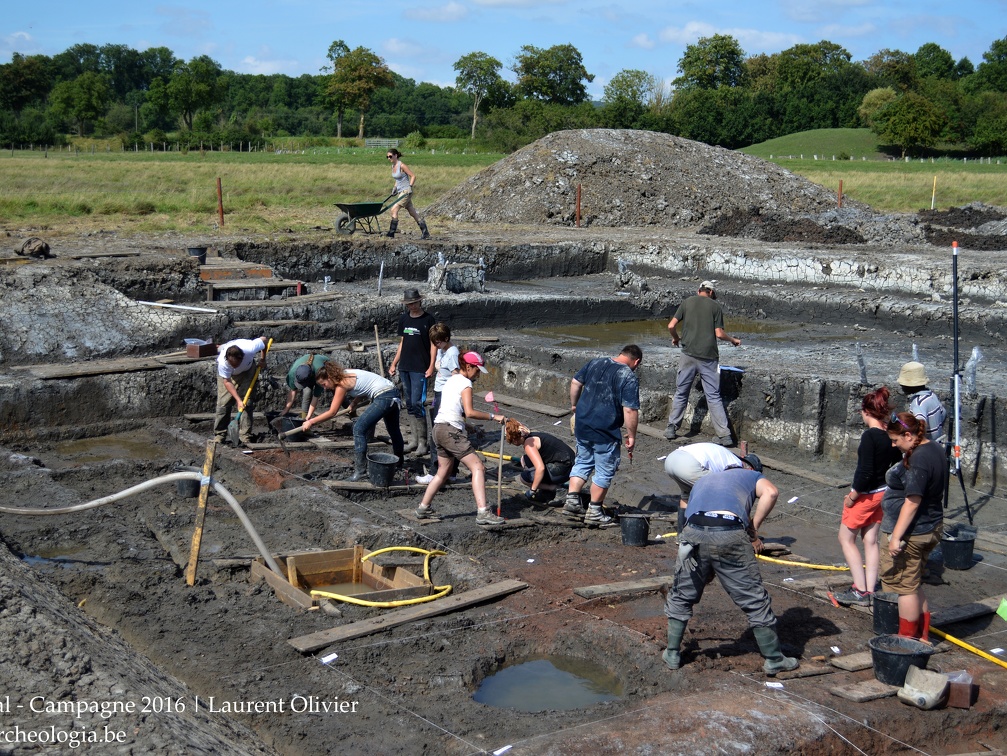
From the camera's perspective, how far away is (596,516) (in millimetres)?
8438

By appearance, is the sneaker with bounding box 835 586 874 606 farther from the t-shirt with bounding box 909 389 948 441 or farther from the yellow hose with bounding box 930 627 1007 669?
the t-shirt with bounding box 909 389 948 441

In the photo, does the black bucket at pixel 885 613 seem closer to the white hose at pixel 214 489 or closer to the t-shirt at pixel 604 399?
the t-shirt at pixel 604 399

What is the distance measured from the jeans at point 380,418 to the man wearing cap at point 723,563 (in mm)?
4101

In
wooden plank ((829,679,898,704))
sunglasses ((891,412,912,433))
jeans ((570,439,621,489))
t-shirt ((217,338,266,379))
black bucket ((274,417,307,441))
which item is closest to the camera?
wooden plank ((829,679,898,704))

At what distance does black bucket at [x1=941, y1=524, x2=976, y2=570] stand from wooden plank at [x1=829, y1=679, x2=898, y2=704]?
2.30 m

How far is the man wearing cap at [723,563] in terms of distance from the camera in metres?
5.61

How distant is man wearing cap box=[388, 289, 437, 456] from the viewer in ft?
33.3

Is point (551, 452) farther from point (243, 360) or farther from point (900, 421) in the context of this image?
point (900, 421)

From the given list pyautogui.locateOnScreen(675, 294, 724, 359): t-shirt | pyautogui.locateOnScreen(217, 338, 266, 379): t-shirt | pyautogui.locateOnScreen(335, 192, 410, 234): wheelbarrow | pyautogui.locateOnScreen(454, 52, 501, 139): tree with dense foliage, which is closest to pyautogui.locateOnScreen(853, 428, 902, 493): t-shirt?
pyautogui.locateOnScreen(675, 294, 724, 359): t-shirt

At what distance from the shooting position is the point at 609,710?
5.34 m

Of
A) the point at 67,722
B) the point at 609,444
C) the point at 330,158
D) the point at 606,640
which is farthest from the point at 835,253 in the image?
the point at 330,158

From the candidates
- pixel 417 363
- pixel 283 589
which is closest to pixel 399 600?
pixel 283 589

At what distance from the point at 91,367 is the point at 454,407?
606 centimetres

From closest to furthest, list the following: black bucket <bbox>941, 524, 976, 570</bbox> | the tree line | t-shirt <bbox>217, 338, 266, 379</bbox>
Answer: black bucket <bbox>941, 524, 976, 570</bbox>, t-shirt <bbox>217, 338, 266, 379</bbox>, the tree line
